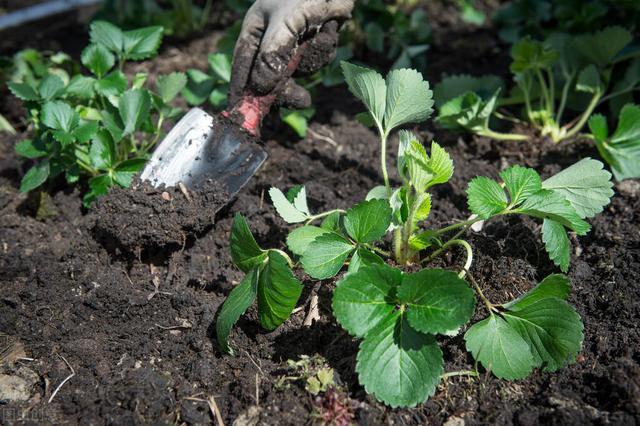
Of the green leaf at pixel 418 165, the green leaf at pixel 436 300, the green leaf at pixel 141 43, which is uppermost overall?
the green leaf at pixel 418 165

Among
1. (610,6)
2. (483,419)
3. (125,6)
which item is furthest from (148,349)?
(610,6)

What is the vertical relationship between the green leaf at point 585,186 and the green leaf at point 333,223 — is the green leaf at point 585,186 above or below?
above

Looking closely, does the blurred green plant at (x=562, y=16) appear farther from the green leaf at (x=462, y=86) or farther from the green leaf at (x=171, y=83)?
the green leaf at (x=171, y=83)

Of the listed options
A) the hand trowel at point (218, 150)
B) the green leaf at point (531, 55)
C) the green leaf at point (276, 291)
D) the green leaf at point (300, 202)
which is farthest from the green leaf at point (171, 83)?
the green leaf at point (531, 55)

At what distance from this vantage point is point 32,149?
192cm

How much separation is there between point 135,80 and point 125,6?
0.87 m

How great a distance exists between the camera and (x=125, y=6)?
9.29 ft

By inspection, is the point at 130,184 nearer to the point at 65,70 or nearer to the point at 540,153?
the point at 65,70

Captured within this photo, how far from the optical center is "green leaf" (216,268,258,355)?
4.66ft

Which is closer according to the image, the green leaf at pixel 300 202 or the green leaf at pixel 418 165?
the green leaf at pixel 418 165

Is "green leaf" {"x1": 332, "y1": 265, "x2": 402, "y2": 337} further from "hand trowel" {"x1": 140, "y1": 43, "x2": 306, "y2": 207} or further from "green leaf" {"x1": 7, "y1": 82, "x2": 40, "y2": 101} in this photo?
"green leaf" {"x1": 7, "y1": 82, "x2": 40, "y2": 101}

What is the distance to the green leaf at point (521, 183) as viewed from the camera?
149 centimetres

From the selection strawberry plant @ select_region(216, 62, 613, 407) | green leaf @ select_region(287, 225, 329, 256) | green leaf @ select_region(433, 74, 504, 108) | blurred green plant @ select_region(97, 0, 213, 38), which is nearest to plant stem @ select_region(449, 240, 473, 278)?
strawberry plant @ select_region(216, 62, 613, 407)

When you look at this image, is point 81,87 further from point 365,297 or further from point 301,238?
point 365,297
